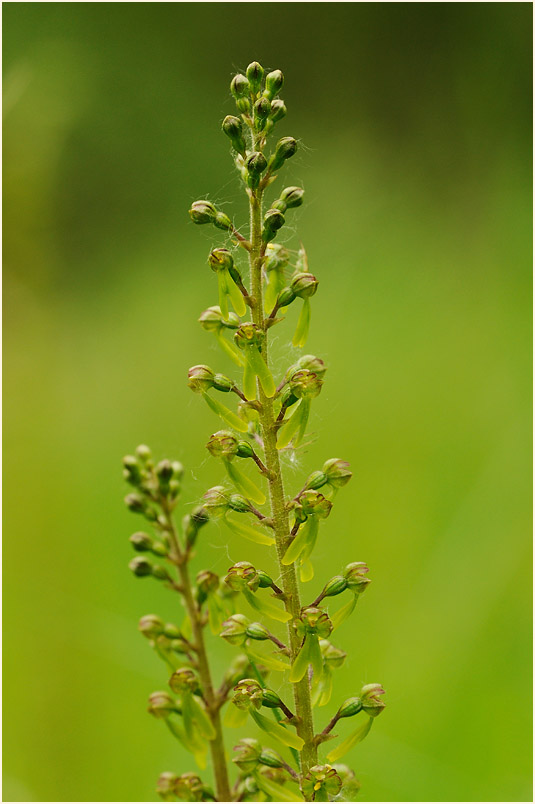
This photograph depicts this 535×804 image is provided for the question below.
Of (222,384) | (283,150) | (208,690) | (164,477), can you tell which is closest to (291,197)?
(283,150)

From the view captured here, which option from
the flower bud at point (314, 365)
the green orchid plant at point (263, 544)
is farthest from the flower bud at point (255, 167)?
the flower bud at point (314, 365)

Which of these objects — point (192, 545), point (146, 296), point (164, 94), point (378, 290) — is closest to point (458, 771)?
point (192, 545)

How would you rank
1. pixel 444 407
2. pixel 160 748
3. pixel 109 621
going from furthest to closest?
pixel 444 407, pixel 109 621, pixel 160 748

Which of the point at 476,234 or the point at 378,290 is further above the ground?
the point at 476,234

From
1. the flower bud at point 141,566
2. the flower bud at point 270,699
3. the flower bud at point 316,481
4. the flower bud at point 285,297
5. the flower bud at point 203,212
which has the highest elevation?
the flower bud at point 203,212

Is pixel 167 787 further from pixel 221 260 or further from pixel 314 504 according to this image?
pixel 221 260

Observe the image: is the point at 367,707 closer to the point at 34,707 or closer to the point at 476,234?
the point at 34,707

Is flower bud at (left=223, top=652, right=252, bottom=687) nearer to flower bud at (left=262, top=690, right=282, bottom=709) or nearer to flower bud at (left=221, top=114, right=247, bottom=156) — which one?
flower bud at (left=262, top=690, right=282, bottom=709)

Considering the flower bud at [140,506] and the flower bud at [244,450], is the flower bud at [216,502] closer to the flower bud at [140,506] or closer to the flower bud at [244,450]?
the flower bud at [244,450]
